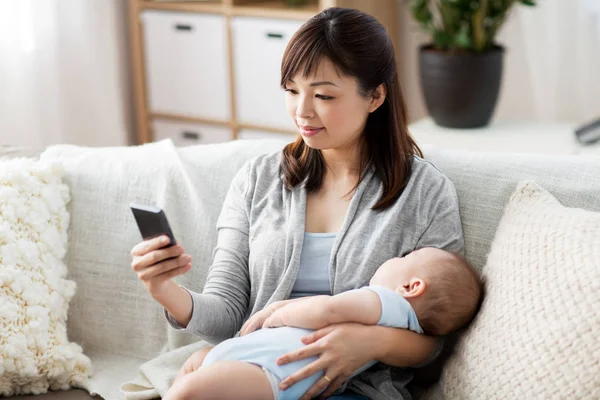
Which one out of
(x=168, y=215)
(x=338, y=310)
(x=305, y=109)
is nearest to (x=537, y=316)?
(x=338, y=310)

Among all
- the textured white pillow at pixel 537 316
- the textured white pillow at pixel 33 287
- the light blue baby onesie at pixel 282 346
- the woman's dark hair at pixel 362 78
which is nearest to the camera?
the textured white pillow at pixel 537 316

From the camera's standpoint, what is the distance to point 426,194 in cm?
167

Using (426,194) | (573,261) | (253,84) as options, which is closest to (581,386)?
(573,261)

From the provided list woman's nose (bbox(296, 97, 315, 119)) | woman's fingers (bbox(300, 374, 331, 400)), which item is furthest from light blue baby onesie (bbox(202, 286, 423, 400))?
woman's nose (bbox(296, 97, 315, 119))

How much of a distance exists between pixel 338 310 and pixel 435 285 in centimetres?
18

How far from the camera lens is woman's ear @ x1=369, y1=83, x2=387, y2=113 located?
166cm

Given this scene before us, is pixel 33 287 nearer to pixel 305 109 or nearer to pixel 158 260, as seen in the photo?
pixel 158 260

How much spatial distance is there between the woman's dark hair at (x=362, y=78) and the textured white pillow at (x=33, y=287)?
0.52 metres

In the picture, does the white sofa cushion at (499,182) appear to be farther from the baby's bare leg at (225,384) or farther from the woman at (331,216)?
the baby's bare leg at (225,384)

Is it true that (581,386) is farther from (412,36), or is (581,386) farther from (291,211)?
(412,36)

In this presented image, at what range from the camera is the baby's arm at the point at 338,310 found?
151cm

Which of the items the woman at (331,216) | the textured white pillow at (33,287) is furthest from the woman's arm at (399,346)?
the textured white pillow at (33,287)

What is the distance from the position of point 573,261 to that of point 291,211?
1.81ft

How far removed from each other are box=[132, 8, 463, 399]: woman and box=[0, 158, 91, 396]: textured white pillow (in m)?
0.29
